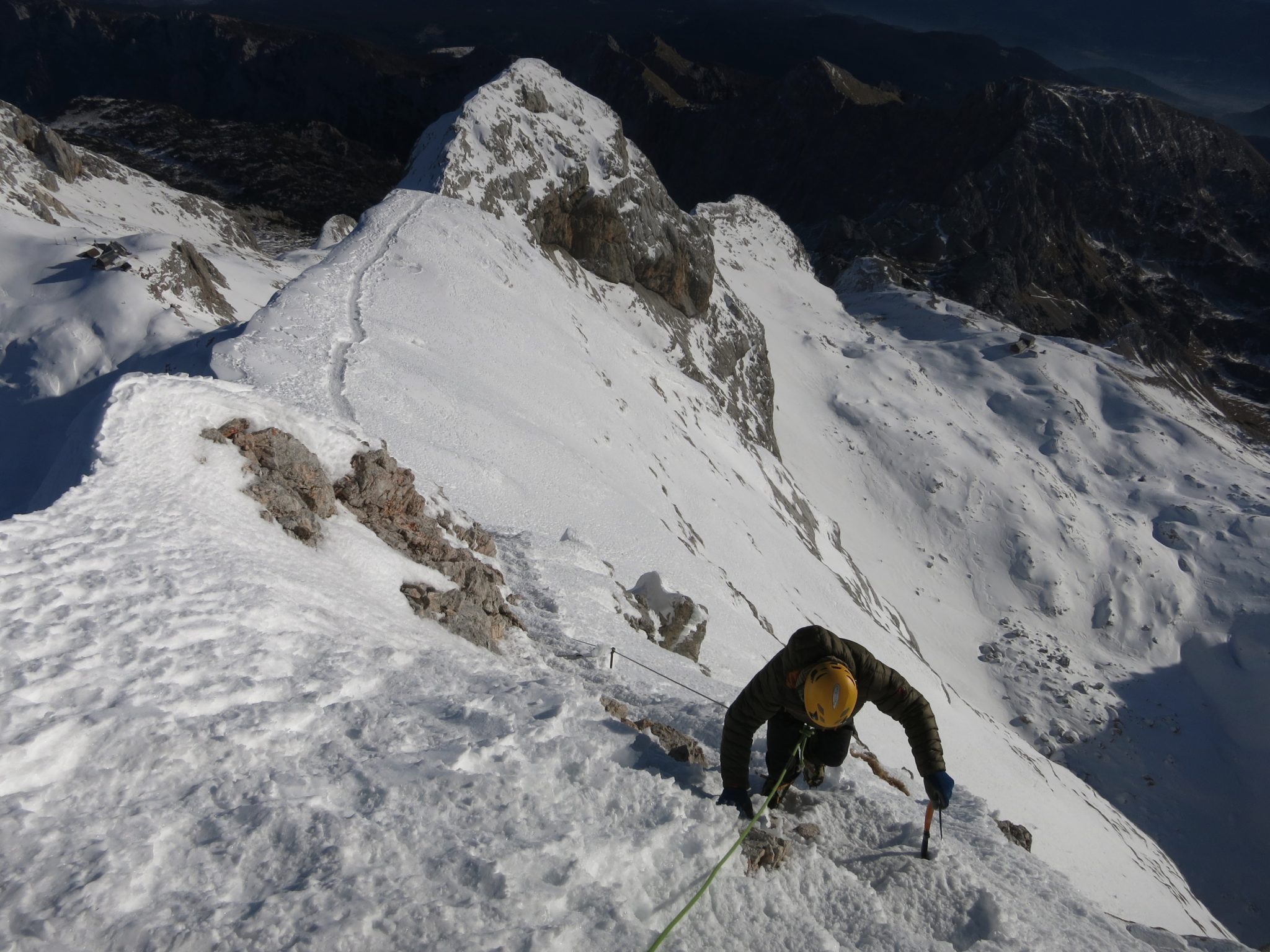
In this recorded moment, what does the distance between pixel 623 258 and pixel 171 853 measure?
42.7m

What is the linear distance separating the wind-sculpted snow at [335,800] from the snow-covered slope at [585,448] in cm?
428

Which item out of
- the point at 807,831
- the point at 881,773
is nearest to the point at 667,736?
the point at 807,831

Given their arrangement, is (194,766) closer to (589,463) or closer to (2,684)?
(2,684)

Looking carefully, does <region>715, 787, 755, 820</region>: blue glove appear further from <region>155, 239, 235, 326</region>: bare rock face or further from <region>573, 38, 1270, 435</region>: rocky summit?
<region>573, 38, 1270, 435</region>: rocky summit

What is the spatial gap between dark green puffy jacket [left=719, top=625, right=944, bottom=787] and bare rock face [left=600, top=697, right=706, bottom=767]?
1.92ft

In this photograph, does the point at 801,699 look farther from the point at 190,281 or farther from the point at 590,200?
the point at 590,200

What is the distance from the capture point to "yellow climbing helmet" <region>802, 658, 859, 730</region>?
4879mm

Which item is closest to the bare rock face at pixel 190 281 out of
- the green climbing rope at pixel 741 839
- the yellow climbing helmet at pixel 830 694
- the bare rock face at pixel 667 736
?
the bare rock face at pixel 667 736

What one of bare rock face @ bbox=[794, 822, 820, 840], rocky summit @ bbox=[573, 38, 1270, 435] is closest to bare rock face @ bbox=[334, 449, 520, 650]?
bare rock face @ bbox=[794, 822, 820, 840]

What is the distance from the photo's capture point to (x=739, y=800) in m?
5.21

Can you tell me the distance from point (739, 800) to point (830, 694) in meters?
1.08

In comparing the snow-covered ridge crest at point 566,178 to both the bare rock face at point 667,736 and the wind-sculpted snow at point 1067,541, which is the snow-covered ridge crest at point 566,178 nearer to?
the wind-sculpted snow at point 1067,541

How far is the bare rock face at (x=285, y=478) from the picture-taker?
7.89m

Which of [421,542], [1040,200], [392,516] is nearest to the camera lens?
[421,542]
